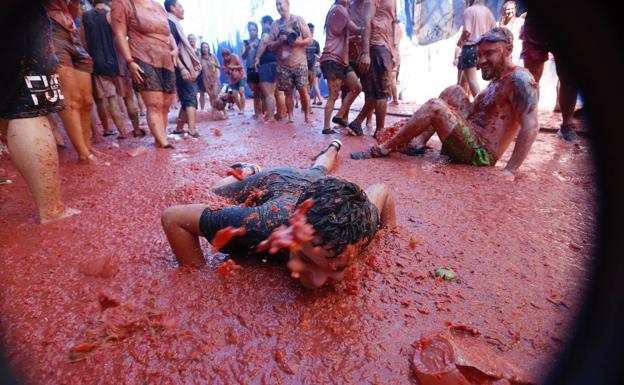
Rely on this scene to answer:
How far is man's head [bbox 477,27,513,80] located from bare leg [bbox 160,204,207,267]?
2.99 metres

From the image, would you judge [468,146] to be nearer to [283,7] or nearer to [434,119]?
[434,119]

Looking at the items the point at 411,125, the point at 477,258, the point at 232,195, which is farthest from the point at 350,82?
the point at 477,258

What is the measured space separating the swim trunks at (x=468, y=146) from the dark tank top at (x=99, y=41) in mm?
4939

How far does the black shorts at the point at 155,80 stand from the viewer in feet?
12.5

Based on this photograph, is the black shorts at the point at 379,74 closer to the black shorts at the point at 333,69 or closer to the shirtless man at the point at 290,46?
the black shorts at the point at 333,69

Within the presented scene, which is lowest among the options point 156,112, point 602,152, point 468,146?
point 468,146

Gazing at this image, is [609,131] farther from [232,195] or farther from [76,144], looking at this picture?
[76,144]

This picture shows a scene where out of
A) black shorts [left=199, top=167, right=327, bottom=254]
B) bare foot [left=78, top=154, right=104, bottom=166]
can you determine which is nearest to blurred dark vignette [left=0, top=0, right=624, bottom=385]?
black shorts [left=199, top=167, right=327, bottom=254]

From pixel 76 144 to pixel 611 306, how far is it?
4.13 metres

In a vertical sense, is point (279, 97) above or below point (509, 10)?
below

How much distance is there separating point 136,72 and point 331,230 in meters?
3.78

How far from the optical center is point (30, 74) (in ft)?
5.78

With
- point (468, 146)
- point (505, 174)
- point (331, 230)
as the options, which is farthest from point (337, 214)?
point (468, 146)

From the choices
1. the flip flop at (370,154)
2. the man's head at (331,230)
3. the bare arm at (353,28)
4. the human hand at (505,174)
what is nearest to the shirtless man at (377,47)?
the bare arm at (353,28)
